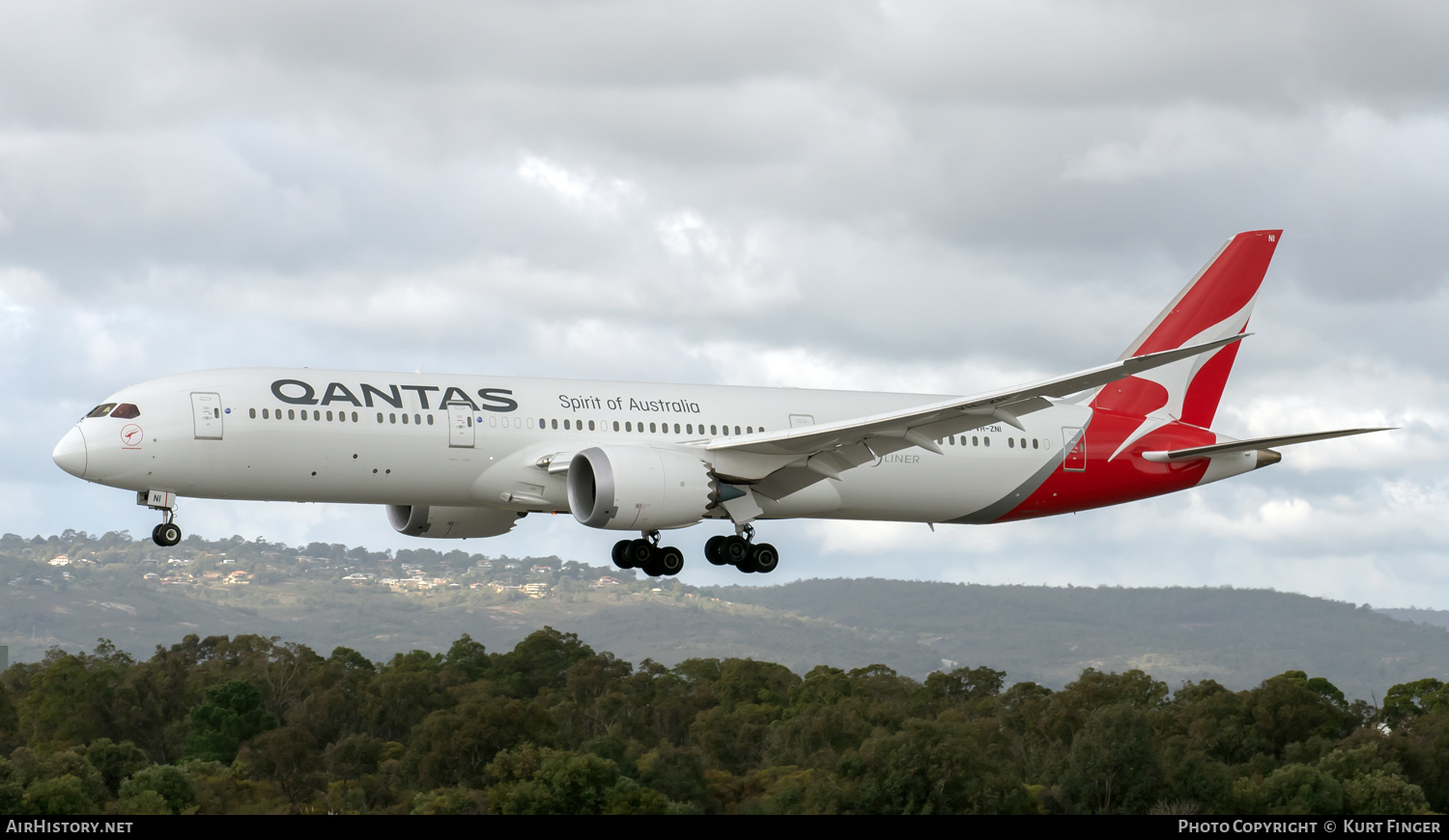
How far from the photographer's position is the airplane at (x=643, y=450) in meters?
37.0

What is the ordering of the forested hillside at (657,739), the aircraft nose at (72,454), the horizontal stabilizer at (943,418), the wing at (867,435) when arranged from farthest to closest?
the forested hillside at (657,739) < the aircraft nose at (72,454) < the wing at (867,435) < the horizontal stabilizer at (943,418)

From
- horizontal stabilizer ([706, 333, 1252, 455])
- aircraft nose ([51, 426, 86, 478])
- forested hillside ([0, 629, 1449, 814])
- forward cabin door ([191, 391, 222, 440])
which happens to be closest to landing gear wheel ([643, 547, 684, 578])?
horizontal stabilizer ([706, 333, 1252, 455])

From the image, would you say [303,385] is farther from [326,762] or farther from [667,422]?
[326,762]

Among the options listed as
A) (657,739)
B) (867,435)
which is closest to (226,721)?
(657,739)

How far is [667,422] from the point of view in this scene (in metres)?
41.0

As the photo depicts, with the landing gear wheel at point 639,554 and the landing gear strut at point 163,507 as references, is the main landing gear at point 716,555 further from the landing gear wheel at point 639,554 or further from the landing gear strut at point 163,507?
the landing gear strut at point 163,507

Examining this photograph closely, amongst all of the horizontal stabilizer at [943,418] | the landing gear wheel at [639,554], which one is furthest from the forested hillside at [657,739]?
the horizontal stabilizer at [943,418]

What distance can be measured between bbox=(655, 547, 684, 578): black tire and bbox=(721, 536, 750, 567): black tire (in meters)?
1.20

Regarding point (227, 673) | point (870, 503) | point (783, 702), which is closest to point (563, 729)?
point (783, 702)

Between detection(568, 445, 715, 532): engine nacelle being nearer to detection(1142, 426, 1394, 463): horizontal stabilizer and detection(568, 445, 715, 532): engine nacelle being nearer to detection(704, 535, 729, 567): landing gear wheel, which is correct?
detection(704, 535, 729, 567): landing gear wheel

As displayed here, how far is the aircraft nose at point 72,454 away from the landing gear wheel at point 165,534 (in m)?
2.14

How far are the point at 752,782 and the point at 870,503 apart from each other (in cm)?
6443

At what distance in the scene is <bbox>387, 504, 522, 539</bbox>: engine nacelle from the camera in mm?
44719

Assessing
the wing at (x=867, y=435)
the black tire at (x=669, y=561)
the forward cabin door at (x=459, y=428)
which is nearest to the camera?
the wing at (x=867, y=435)
